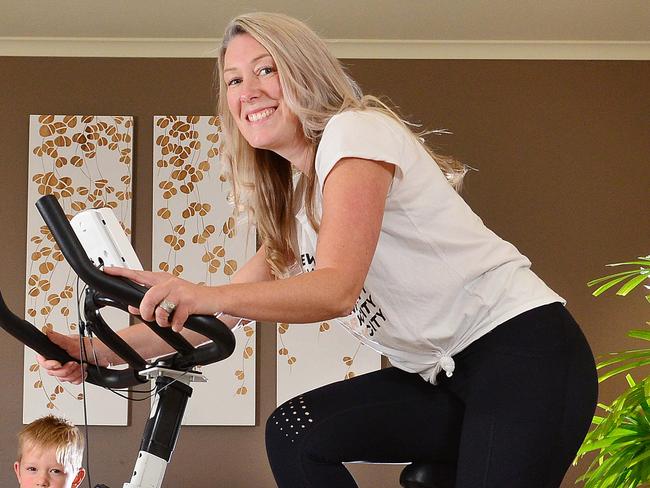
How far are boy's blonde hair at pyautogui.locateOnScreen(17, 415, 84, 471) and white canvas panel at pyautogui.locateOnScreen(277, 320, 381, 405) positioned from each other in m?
1.47

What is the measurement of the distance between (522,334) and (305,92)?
468 millimetres

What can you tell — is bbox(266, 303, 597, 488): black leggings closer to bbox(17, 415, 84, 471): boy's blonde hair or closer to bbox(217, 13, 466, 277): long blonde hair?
bbox(217, 13, 466, 277): long blonde hair

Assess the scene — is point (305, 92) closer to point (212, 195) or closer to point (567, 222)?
point (212, 195)

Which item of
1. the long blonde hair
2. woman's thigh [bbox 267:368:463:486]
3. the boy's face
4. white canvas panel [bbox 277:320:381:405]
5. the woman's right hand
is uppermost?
the long blonde hair

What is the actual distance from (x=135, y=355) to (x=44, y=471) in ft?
6.16

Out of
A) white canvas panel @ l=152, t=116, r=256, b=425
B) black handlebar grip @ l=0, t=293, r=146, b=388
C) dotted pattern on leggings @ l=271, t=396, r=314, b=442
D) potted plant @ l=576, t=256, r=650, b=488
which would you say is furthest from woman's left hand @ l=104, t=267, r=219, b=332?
white canvas panel @ l=152, t=116, r=256, b=425

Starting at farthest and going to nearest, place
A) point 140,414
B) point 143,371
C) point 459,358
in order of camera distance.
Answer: point 140,414 → point 459,358 → point 143,371

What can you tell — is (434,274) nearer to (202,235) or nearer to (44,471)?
(44,471)

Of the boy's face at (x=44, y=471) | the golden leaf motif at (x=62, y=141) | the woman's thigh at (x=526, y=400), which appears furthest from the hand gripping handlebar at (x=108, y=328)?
the golden leaf motif at (x=62, y=141)

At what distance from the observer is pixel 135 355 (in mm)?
1202

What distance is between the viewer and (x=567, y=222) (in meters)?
4.62

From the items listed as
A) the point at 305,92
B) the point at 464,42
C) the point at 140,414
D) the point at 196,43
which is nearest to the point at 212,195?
the point at 196,43

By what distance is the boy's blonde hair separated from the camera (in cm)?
291

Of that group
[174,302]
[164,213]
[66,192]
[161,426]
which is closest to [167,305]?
[174,302]
